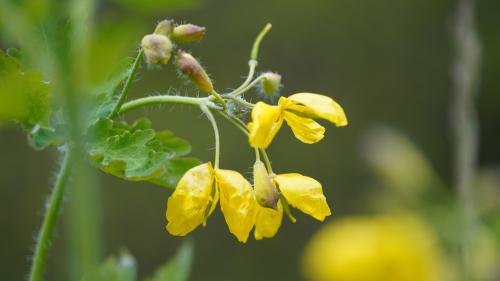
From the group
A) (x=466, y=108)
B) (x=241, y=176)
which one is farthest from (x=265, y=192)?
(x=466, y=108)

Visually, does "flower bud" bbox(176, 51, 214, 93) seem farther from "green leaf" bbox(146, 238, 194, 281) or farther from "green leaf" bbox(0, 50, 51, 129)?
"green leaf" bbox(146, 238, 194, 281)

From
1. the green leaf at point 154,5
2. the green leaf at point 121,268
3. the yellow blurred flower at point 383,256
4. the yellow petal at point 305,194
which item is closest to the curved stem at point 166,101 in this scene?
the yellow petal at point 305,194

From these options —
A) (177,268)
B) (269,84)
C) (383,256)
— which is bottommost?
(383,256)

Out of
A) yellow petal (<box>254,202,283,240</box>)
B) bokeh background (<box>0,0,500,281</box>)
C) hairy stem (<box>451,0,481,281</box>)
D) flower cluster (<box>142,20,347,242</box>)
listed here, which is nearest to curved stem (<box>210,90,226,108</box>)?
flower cluster (<box>142,20,347,242</box>)

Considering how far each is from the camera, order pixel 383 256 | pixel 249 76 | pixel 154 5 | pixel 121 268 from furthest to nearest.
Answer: pixel 383 256, pixel 121 268, pixel 249 76, pixel 154 5

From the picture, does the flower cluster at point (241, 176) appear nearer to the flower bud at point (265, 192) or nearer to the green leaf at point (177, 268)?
the flower bud at point (265, 192)

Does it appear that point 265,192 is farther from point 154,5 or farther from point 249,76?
point 154,5

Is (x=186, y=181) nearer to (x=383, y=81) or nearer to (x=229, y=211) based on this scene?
(x=229, y=211)

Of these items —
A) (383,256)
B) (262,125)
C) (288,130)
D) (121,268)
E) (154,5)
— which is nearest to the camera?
(154,5)

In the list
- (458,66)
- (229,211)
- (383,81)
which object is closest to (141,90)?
(383,81)
